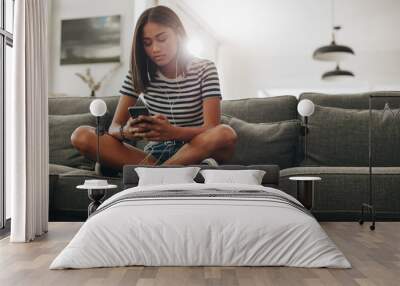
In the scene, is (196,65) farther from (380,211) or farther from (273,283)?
(273,283)

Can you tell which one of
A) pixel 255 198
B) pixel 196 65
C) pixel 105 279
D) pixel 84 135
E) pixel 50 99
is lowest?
pixel 105 279

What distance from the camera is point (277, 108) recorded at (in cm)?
548

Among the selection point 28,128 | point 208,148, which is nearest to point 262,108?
point 208,148

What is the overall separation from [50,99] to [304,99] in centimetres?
282

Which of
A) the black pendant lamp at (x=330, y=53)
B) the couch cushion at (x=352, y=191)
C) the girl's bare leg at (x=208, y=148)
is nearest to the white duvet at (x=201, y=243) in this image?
the couch cushion at (x=352, y=191)

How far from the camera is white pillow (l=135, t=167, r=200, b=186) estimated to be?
4.71 m

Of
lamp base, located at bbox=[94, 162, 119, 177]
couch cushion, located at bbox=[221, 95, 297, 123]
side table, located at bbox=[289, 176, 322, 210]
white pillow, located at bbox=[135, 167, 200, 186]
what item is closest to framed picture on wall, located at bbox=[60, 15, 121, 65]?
lamp base, located at bbox=[94, 162, 119, 177]

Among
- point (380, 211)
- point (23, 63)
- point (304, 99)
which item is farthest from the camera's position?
point (304, 99)

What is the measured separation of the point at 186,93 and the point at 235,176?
126 cm

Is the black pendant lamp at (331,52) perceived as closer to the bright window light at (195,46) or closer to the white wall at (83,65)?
the bright window light at (195,46)

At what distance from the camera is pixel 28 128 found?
415cm

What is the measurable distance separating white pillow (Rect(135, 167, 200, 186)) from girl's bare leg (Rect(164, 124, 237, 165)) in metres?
0.47

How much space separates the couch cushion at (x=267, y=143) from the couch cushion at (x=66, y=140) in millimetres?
1600

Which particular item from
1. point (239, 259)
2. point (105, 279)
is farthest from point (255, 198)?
point (105, 279)
